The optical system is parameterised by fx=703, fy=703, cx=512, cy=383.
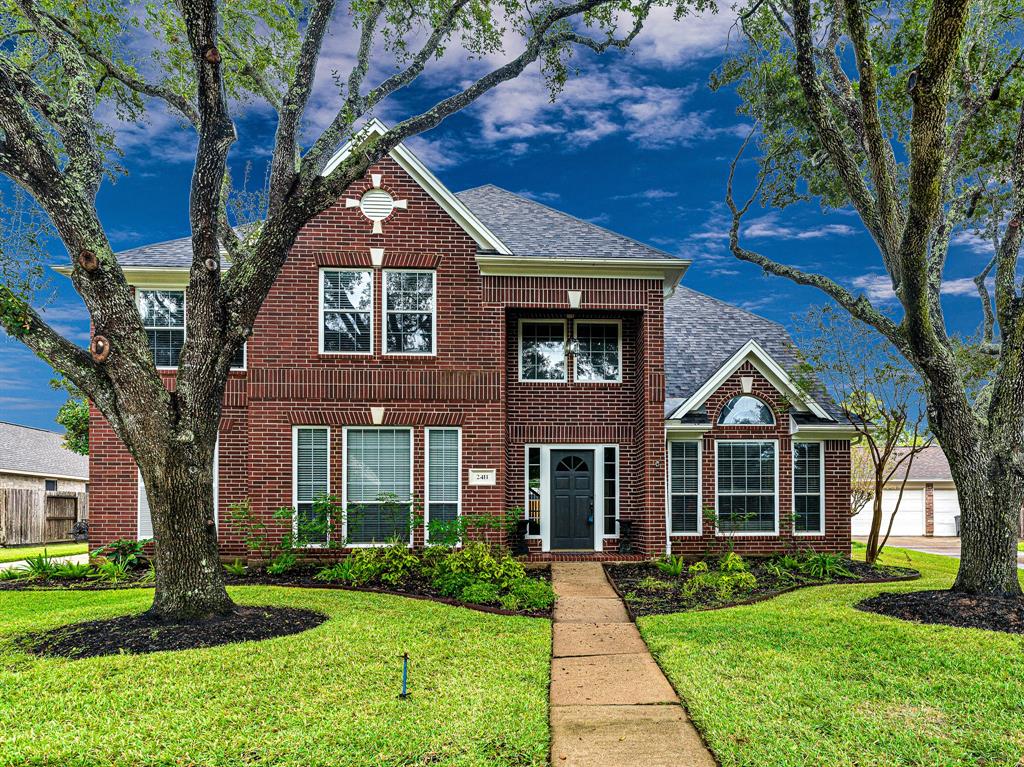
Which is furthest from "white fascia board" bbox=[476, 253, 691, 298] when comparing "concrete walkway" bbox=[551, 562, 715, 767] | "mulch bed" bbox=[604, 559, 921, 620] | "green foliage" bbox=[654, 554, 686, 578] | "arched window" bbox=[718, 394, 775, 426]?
"concrete walkway" bbox=[551, 562, 715, 767]

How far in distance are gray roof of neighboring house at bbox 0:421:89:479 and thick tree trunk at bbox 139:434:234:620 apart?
66.8ft

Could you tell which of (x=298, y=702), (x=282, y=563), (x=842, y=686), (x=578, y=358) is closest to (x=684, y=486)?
(x=578, y=358)

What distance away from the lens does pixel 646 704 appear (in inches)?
252

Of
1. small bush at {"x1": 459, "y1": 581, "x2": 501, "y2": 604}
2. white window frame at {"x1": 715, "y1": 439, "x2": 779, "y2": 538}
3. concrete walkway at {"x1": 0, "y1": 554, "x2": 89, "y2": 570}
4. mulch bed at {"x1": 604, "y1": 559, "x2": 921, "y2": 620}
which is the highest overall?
white window frame at {"x1": 715, "y1": 439, "x2": 779, "y2": 538}

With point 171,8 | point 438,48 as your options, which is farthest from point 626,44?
point 171,8

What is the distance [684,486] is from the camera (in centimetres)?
1526

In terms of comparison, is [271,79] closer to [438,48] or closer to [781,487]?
[438,48]

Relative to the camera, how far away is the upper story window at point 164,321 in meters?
14.4

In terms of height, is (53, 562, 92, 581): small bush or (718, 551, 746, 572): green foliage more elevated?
(718, 551, 746, 572): green foliage

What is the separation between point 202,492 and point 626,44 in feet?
31.6

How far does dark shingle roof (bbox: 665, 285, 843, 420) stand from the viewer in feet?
53.3

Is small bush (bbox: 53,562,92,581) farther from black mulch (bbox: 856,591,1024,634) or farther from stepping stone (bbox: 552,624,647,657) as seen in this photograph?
black mulch (bbox: 856,591,1024,634)

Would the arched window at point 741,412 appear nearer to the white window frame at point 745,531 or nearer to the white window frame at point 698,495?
the white window frame at point 745,531

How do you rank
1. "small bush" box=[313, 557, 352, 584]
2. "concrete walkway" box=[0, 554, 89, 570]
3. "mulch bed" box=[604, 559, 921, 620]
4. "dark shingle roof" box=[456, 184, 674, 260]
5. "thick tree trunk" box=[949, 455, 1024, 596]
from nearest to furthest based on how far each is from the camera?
"thick tree trunk" box=[949, 455, 1024, 596] < "mulch bed" box=[604, 559, 921, 620] < "small bush" box=[313, 557, 352, 584] < "dark shingle roof" box=[456, 184, 674, 260] < "concrete walkway" box=[0, 554, 89, 570]
